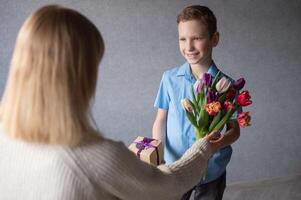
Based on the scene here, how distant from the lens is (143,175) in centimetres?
85

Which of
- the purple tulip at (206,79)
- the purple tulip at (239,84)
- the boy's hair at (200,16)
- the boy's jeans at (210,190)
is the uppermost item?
the boy's hair at (200,16)

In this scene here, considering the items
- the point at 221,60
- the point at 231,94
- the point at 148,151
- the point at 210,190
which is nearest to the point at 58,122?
the point at 148,151

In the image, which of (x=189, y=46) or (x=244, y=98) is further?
(x=189, y=46)

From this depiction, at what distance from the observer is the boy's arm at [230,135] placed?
4.03 ft

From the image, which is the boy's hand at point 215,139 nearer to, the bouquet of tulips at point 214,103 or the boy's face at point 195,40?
the bouquet of tulips at point 214,103

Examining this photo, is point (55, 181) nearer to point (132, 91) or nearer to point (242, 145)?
point (132, 91)

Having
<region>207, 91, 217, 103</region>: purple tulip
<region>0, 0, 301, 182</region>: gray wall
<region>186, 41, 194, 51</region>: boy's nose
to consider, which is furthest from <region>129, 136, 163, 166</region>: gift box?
<region>0, 0, 301, 182</region>: gray wall

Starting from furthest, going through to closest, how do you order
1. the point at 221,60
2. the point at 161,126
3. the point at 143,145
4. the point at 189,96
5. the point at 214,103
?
the point at 221,60
the point at 161,126
the point at 189,96
the point at 143,145
the point at 214,103

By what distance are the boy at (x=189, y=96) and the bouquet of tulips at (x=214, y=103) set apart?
0.26 feet

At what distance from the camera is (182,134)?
1.40 meters

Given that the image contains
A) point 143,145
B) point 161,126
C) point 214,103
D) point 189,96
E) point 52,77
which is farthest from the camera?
point 161,126

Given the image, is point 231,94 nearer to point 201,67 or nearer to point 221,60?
point 201,67

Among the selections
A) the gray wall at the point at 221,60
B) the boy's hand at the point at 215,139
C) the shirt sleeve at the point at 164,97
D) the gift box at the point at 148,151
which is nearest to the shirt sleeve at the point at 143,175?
the boy's hand at the point at 215,139

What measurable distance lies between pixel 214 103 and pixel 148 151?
11.2 inches
